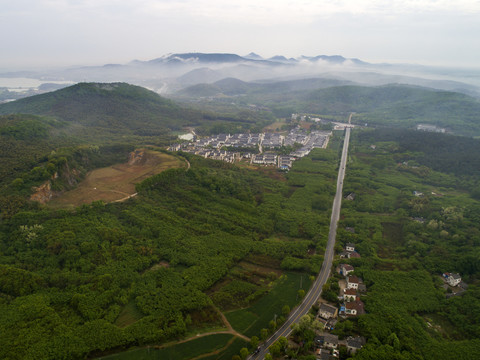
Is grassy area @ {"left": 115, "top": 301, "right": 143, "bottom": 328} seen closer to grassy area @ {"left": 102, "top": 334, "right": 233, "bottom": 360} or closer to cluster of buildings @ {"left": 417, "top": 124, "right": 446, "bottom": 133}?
grassy area @ {"left": 102, "top": 334, "right": 233, "bottom": 360}

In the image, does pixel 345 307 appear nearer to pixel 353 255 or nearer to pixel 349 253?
pixel 353 255

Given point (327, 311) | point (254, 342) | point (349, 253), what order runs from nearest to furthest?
1. point (254, 342)
2. point (327, 311)
3. point (349, 253)

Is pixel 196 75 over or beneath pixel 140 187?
over

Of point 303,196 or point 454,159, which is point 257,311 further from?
point 454,159

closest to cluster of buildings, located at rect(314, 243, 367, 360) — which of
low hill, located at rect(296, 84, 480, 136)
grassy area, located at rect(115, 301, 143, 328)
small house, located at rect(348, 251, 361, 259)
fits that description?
small house, located at rect(348, 251, 361, 259)

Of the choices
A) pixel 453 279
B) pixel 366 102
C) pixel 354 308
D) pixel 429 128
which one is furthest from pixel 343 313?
pixel 366 102

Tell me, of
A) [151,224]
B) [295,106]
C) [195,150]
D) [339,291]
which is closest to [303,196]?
[339,291]
